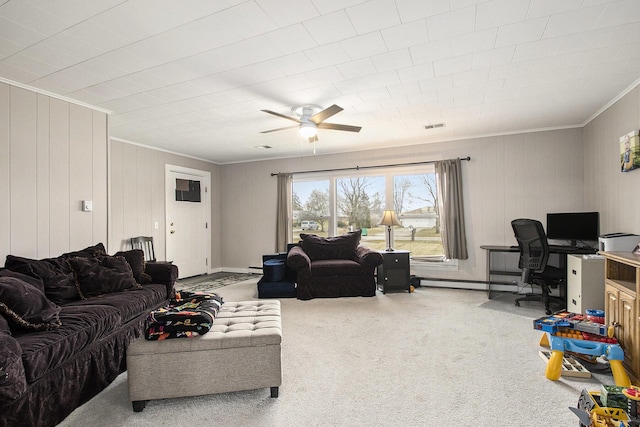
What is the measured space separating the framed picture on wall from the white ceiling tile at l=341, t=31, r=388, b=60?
259 cm

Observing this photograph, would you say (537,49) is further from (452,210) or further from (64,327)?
(64,327)

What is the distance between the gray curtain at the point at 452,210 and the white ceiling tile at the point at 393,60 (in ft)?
9.63

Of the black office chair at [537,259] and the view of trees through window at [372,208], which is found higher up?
the view of trees through window at [372,208]

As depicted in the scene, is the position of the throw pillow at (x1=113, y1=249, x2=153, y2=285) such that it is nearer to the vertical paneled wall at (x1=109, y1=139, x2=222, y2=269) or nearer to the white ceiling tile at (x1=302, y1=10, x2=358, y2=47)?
the vertical paneled wall at (x1=109, y1=139, x2=222, y2=269)

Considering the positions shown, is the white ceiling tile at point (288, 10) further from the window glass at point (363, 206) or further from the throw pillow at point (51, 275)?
the window glass at point (363, 206)

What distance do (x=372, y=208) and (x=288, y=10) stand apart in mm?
4379

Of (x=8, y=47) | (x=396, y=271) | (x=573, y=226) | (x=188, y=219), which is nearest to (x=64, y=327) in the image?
(x=8, y=47)

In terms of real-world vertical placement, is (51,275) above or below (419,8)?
below

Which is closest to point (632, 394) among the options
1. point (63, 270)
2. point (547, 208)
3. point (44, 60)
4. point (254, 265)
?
point (547, 208)

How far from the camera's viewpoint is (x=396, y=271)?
507cm

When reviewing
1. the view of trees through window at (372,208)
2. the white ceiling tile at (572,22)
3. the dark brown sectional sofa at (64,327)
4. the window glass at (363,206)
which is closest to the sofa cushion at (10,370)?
the dark brown sectional sofa at (64,327)

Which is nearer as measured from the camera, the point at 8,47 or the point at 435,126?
the point at 8,47

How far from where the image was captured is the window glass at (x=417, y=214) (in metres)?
5.58

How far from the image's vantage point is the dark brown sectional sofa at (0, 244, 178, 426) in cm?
170
